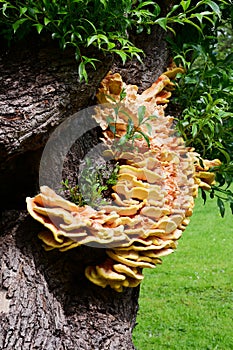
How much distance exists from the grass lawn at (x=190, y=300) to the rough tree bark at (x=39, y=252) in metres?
1.86

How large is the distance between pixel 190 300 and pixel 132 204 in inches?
119

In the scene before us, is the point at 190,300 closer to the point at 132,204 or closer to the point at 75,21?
the point at 132,204

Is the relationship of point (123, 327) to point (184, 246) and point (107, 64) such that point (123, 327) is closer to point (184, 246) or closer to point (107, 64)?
point (107, 64)

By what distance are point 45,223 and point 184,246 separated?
4991mm

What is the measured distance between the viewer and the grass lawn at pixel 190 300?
3699 millimetres

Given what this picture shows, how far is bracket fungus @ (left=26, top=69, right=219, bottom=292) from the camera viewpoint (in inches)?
62.8

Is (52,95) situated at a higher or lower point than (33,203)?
higher

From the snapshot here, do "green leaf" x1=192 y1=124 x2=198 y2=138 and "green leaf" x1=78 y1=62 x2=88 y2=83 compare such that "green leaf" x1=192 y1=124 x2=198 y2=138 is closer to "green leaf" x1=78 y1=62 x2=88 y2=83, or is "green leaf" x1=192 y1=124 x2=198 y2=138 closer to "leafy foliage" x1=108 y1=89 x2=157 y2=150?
"leafy foliage" x1=108 y1=89 x2=157 y2=150

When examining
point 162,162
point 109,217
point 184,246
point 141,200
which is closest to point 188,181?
point 162,162

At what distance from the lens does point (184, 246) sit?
6.38 metres

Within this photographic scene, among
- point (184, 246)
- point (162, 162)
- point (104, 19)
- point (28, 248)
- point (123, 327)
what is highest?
point (104, 19)

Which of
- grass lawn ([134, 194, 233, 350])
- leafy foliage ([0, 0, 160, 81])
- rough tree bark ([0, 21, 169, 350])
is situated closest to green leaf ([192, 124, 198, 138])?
rough tree bark ([0, 21, 169, 350])

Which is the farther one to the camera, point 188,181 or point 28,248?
point 188,181

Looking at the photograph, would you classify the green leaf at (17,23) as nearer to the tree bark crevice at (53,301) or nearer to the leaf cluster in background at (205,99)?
the tree bark crevice at (53,301)
